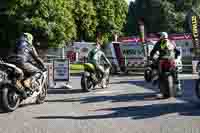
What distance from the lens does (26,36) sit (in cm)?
1330

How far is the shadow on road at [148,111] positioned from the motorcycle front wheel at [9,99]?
117cm

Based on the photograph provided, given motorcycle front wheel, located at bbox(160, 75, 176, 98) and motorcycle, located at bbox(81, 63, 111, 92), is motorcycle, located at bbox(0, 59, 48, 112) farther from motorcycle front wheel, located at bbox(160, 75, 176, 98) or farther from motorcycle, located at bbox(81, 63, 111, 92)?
motorcycle, located at bbox(81, 63, 111, 92)

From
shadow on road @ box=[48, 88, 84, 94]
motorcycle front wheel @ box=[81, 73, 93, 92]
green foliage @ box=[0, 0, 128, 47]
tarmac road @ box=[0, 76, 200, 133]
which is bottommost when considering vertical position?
tarmac road @ box=[0, 76, 200, 133]

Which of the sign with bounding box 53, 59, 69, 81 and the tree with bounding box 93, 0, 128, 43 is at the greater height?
the tree with bounding box 93, 0, 128, 43

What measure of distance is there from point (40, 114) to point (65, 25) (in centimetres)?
2628

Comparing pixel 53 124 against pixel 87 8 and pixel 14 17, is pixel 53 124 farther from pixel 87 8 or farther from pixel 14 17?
pixel 87 8

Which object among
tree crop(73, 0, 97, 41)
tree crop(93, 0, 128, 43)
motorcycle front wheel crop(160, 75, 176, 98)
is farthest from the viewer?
tree crop(93, 0, 128, 43)

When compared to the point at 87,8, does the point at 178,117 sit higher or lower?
lower

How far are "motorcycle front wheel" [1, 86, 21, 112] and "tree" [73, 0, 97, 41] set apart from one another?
30.9 metres

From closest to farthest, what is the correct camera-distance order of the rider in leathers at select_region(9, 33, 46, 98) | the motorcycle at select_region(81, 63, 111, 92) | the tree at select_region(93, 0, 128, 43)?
the rider in leathers at select_region(9, 33, 46, 98)
the motorcycle at select_region(81, 63, 111, 92)
the tree at select_region(93, 0, 128, 43)

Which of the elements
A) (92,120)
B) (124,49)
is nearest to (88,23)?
(124,49)

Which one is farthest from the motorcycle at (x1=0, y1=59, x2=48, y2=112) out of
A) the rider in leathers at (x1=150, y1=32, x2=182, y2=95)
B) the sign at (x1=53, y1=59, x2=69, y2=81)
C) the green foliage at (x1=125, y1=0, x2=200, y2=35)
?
the green foliage at (x1=125, y1=0, x2=200, y2=35)

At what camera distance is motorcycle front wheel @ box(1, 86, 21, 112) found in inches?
468

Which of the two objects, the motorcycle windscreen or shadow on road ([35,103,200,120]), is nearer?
shadow on road ([35,103,200,120])
